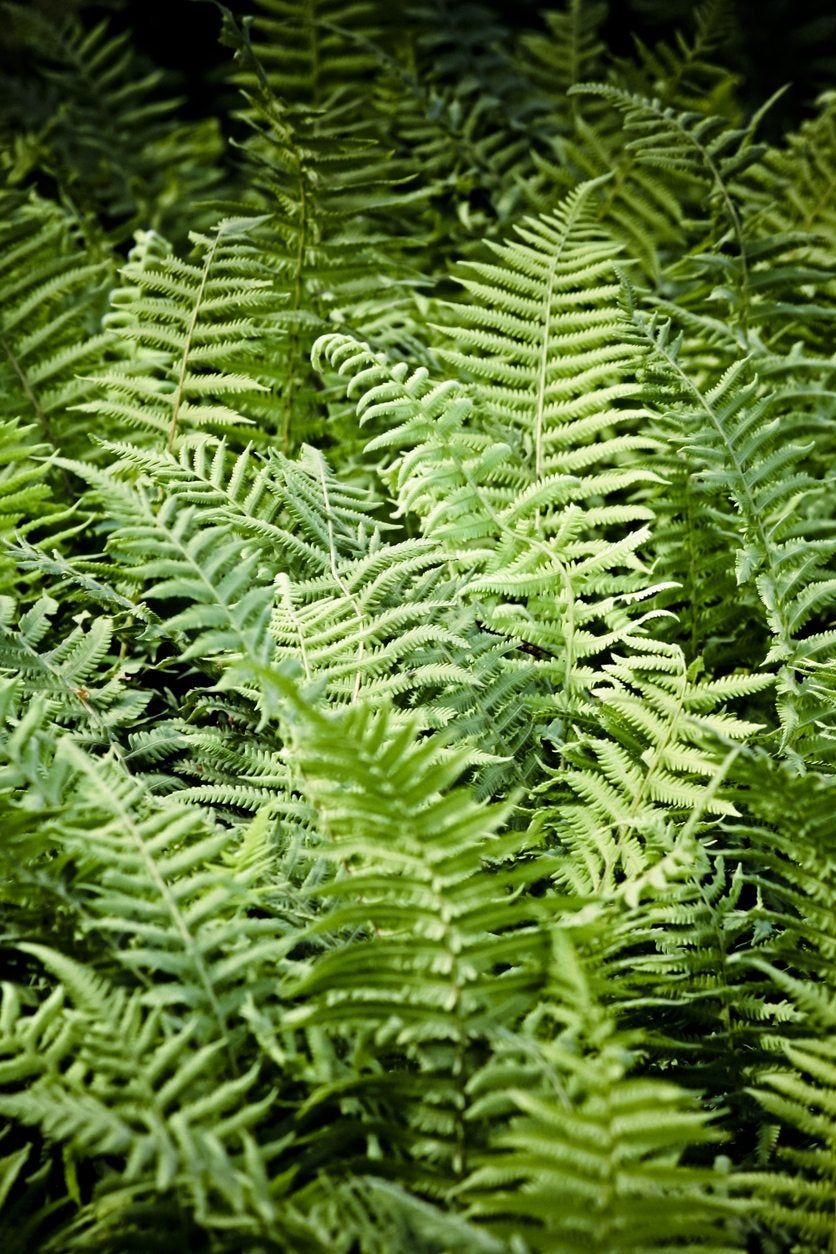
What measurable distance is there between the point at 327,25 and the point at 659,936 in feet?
5.29

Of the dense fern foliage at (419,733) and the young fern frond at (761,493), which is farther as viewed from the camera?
the young fern frond at (761,493)

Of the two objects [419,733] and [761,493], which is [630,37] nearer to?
[761,493]

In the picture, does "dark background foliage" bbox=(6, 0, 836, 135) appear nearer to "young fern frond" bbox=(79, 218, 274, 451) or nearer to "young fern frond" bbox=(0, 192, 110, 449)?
"young fern frond" bbox=(0, 192, 110, 449)

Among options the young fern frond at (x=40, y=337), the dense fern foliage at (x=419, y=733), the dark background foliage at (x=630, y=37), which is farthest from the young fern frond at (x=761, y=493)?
the dark background foliage at (x=630, y=37)

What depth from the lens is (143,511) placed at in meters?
0.78

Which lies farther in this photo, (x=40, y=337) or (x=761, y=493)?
(x=40, y=337)

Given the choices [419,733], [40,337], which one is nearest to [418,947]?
[419,733]

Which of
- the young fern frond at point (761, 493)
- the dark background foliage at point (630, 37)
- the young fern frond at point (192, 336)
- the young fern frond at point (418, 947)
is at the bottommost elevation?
the young fern frond at point (418, 947)

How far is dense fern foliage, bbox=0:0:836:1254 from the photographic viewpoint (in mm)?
628

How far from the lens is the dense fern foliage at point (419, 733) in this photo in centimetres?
63

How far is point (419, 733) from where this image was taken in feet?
3.18

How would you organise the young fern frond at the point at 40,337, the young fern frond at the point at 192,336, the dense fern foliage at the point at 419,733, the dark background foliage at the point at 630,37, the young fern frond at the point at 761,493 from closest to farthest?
1. the dense fern foliage at the point at 419,733
2. the young fern frond at the point at 761,493
3. the young fern frond at the point at 192,336
4. the young fern frond at the point at 40,337
5. the dark background foliage at the point at 630,37

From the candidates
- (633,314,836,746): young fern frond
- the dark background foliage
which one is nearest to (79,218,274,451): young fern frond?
(633,314,836,746): young fern frond

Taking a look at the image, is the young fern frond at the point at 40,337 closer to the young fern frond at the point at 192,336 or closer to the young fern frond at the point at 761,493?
the young fern frond at the point at 192,336
